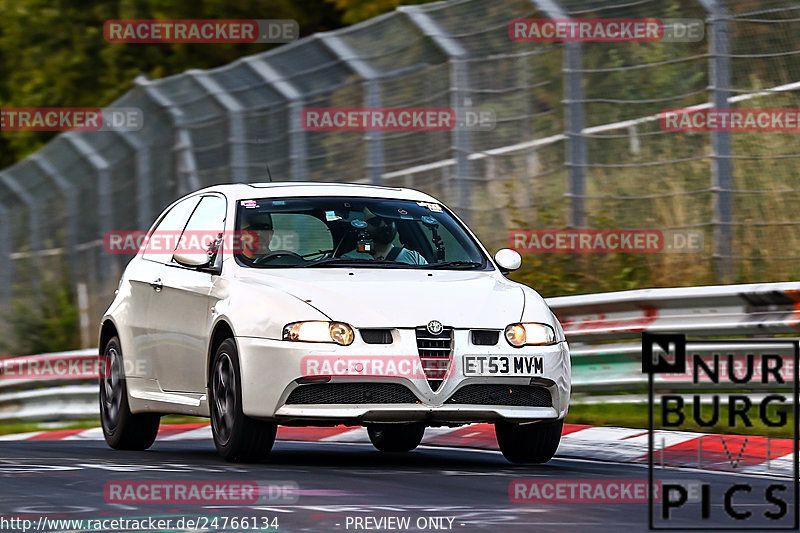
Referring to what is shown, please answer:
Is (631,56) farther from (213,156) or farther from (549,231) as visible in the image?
(213,156)

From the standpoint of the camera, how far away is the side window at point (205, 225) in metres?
11.2

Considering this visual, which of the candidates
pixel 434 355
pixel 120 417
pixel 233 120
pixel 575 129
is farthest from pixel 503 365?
pixel 233 120

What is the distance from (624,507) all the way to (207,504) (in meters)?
1.84

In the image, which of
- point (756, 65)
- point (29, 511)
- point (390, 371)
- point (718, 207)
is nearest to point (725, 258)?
point (718, 207)

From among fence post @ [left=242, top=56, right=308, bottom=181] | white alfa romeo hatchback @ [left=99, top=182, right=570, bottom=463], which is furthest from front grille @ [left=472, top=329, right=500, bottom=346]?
fence post @ [left=242, top=56, right=308, bottom=181]

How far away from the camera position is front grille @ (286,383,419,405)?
9664 millimetres

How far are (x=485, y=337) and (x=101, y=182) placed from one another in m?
12.3

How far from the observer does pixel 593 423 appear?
12875mm

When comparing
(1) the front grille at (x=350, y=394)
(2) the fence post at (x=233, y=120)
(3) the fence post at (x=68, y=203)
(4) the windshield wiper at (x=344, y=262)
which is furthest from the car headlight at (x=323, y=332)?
(3) the fence post at (x=68, y=203)

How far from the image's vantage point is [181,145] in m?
19.9
